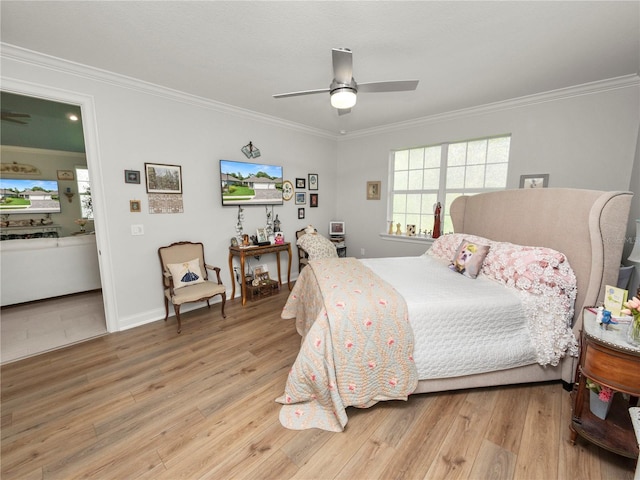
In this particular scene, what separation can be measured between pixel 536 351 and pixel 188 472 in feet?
7.80

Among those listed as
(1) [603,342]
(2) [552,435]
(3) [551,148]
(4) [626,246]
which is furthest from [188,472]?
(3) [551,148]

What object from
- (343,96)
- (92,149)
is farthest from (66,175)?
(343,96)

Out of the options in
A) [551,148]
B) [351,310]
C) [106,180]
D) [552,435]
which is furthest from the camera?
[551,148]

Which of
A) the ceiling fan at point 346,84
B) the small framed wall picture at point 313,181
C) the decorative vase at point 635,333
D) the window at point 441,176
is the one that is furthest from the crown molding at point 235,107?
the decorative vase at point 635,333

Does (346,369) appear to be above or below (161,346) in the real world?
above

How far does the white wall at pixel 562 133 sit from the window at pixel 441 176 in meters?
0.18

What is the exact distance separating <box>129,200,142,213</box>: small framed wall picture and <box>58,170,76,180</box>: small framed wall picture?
4402 mm

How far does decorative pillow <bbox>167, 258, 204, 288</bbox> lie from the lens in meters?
3.20

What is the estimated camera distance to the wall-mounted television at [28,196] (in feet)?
17.7

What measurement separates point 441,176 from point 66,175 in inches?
296

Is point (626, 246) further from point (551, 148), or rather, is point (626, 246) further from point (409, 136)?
point (409, 136)

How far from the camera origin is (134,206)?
3053 millimetres

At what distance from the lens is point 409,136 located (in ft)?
14.4

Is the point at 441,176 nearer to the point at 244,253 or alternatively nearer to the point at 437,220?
the point at 437,220
